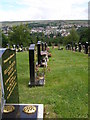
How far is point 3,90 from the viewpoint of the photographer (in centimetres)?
326

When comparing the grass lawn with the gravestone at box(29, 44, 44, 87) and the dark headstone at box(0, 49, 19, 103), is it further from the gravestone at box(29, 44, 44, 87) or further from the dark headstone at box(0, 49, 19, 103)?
the dark headstone at box(0, 49, 19, 103)

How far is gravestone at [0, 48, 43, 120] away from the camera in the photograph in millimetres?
3244

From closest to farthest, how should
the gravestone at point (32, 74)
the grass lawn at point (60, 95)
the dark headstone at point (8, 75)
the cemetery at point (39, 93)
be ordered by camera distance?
1. the dark headstone at point (8, 75)
2. the cemetery at point (39, 93)
3. the grass lawn at point (60, 95)
4. the gravestone at point (32, 74)

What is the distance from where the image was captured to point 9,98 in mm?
3646

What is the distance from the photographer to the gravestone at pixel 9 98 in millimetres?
3244

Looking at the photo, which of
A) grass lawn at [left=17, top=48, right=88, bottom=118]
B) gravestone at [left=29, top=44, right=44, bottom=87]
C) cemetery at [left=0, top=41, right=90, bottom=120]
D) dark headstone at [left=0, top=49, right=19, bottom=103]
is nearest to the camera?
dark headstone at [left=0, top=49, right=19, bottom=103]

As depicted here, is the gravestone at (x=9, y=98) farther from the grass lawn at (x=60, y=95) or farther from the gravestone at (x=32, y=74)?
the gravestone at (x=32, y=74)

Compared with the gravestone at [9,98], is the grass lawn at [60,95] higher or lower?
lower

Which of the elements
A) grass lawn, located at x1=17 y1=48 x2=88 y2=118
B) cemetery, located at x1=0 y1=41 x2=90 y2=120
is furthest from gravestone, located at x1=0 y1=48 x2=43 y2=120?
grass lawn, located at x1=17 y1=48 x2=88 y2=118

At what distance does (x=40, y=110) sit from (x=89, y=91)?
246 centimetres

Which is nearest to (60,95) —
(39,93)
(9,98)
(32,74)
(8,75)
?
(39,93)

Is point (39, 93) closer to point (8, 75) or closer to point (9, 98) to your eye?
point (9, 98)

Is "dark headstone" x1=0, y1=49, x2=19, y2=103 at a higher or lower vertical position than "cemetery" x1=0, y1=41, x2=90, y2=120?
higher

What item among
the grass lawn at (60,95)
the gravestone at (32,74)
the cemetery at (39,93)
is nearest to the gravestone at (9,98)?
the cemetery at (39,93)
